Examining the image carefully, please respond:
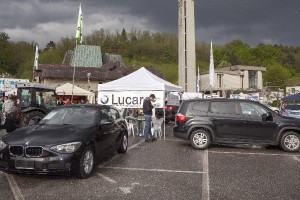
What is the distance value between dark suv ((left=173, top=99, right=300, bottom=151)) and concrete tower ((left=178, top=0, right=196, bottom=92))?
172 feet

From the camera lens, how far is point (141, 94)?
15.7m

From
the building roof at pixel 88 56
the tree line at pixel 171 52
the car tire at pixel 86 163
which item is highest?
the tree line at pixel 171 52

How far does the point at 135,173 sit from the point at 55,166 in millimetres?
1917

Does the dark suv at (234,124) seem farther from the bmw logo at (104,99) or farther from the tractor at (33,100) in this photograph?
the tractor at (33,100)

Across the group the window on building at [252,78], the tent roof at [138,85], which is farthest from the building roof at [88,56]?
the tent roof at [138,85]

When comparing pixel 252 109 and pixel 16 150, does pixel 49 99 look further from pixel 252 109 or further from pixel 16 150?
pixel 16 150

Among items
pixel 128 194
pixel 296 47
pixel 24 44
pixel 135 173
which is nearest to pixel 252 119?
pixel 135 173

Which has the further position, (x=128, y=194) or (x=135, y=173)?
(x=135, y=173)

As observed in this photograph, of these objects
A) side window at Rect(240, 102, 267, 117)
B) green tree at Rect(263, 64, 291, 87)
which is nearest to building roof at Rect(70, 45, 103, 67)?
green tree at Rect(263, 64, 291, 87)

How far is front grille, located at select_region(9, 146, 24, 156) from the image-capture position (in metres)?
6.83

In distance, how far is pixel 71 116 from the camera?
341 inches

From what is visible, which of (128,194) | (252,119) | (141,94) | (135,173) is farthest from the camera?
(141,94)

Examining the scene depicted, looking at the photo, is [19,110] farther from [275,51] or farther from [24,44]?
[275,51]

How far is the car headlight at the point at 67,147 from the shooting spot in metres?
6.77
